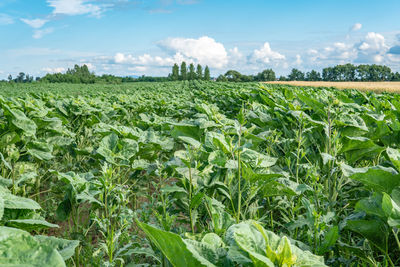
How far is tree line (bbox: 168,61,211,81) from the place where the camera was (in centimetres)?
9672

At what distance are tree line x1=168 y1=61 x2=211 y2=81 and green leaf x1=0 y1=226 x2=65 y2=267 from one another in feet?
317

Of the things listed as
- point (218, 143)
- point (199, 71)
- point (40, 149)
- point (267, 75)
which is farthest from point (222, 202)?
point (199, 71)

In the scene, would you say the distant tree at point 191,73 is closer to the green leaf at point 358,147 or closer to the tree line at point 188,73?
the tree line at point 188,73

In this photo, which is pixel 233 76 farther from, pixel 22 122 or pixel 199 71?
pixel 22 122

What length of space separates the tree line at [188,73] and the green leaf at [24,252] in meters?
96.7

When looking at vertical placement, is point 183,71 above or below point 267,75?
above

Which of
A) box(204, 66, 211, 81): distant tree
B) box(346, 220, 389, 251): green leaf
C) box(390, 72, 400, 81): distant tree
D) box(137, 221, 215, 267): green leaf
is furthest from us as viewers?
box(204, 66, 211, 81): distant tree

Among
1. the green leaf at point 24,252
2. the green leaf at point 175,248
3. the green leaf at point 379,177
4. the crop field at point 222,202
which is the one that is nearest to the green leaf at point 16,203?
the crop field at point 222,202

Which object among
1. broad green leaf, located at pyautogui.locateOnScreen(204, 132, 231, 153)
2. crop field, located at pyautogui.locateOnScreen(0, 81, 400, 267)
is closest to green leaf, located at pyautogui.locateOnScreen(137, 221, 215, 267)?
crop field, located at pyautogui.locateOnScreen(0, 81, 400, 267)

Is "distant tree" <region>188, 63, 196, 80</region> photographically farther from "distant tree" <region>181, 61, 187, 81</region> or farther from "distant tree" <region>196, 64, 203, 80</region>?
"distant tree" <region>181, 61, 187, 81</region>

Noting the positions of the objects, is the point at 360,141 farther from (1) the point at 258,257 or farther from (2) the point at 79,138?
(2) the point at 79,138

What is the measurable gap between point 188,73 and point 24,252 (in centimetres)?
9913

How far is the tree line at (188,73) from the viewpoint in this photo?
3808 inches

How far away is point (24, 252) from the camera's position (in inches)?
28.6
